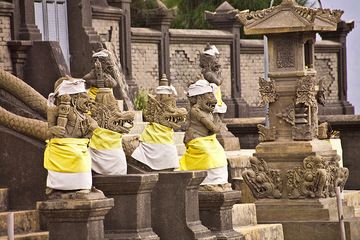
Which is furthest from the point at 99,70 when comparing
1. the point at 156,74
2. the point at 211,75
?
the point at 156,74

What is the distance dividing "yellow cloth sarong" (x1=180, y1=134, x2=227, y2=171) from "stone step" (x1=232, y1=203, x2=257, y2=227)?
5.46 ft

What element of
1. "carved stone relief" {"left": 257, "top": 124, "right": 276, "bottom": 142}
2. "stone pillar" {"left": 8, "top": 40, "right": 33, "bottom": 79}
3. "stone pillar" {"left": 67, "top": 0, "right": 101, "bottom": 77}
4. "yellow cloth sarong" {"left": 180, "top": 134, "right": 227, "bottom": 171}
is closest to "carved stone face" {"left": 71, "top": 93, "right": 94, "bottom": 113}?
"yellow cloth sarong" {"left": 180, "top": 134, "right": 227, "bottom": 171}

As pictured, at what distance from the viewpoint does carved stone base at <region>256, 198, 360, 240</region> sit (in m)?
22.6

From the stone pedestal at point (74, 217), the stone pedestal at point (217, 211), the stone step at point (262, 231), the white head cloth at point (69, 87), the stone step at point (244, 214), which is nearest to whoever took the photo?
the stone pedestal at point (74, 217)

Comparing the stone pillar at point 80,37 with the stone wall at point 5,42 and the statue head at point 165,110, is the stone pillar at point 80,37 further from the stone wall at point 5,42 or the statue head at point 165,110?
the statue head at point 165,110

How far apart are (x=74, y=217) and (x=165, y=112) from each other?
283cm

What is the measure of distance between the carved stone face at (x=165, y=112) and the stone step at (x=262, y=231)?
196 centimetres

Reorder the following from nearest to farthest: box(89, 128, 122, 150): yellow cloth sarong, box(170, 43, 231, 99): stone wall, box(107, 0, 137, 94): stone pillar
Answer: box(89, 128, 122, 150): yellow cloth sarong → box(107, 0, 137, 94): stone pillar → box(170, 43, 231, 99): stone wall

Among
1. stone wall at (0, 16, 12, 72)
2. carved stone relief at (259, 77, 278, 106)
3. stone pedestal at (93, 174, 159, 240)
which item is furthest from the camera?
stone wall at (0, 16, 12, 72)

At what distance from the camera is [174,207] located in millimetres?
18672

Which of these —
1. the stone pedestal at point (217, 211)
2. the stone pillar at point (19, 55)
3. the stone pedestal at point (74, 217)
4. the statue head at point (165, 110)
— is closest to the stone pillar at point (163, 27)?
the stone pillar at point (19, 55)

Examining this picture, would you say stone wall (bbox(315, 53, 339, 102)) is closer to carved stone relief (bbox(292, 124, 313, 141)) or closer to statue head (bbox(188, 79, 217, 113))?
carved stone relief (bbox(292, 124, 313, 141))

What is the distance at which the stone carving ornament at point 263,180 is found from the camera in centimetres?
2334

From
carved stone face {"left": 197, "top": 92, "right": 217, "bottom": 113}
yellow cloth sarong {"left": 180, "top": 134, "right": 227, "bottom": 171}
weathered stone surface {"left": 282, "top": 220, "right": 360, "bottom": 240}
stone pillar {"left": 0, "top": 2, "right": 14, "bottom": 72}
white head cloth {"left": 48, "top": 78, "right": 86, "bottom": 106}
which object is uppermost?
stone pillar {"left": 0, "top": 2, "right": 14, "bottom": 72}
